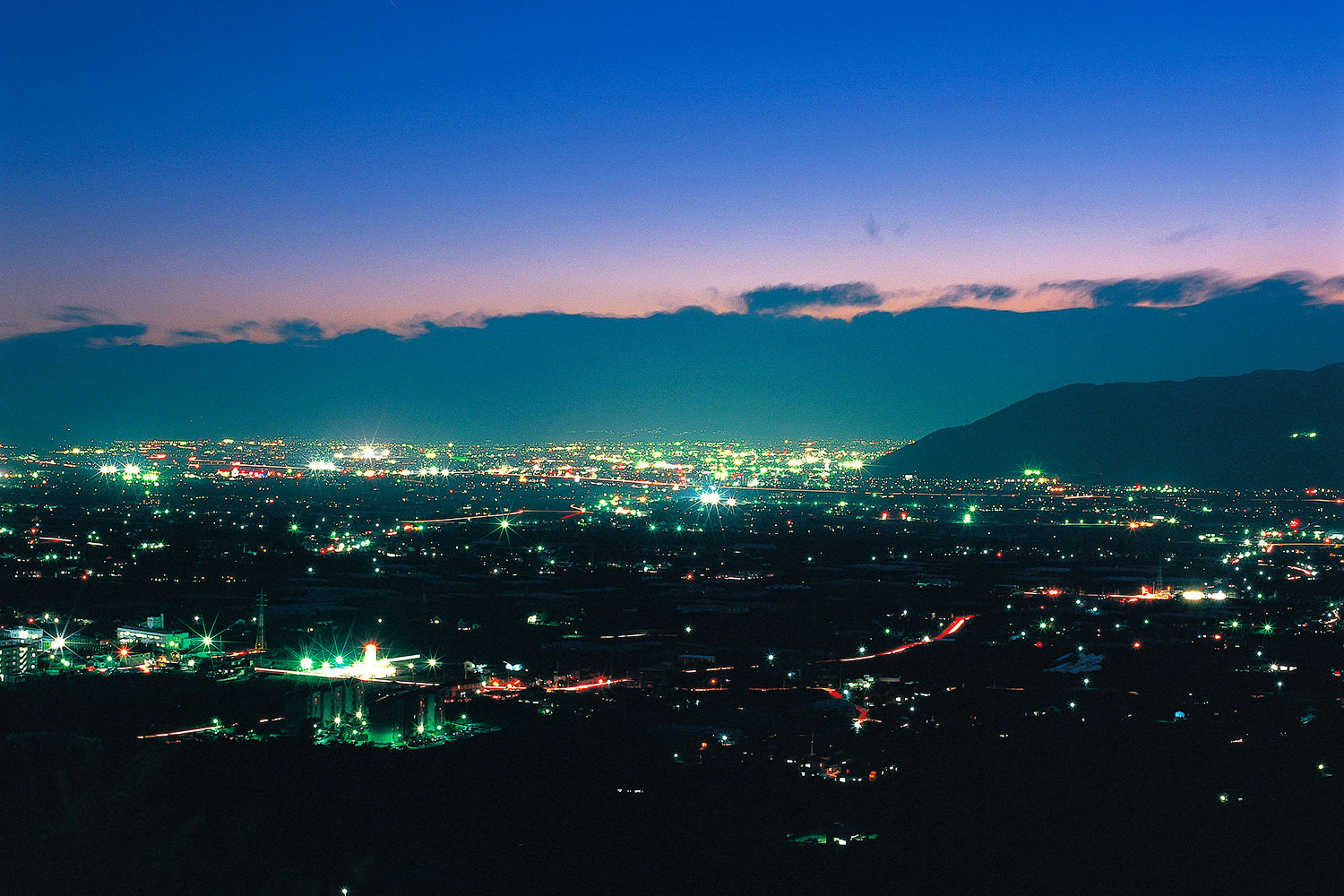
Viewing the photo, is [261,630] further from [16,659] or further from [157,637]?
[16,659]

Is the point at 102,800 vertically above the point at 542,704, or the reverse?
the point at 102,800

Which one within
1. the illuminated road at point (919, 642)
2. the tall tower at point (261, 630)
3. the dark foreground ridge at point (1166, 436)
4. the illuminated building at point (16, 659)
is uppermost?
the dark foreground ridge at point (1166, 436)

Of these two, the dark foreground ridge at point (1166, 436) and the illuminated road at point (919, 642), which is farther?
the dark foreground ridge at point (1166, 436)

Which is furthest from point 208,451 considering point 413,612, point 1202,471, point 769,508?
point 413,612

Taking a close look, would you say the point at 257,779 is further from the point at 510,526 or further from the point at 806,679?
the point at 510,526

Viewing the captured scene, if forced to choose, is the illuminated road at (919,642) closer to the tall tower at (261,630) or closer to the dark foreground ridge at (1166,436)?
the tall tower at (261,630)

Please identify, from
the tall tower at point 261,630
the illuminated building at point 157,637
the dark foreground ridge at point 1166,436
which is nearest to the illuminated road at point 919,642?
the tall tower at point 261,630

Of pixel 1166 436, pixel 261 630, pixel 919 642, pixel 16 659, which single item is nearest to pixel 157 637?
pixel 261 630

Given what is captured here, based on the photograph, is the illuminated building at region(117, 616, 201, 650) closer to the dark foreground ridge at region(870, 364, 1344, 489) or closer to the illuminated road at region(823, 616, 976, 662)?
the illuminated road at region(823, 616, 976, 662)
